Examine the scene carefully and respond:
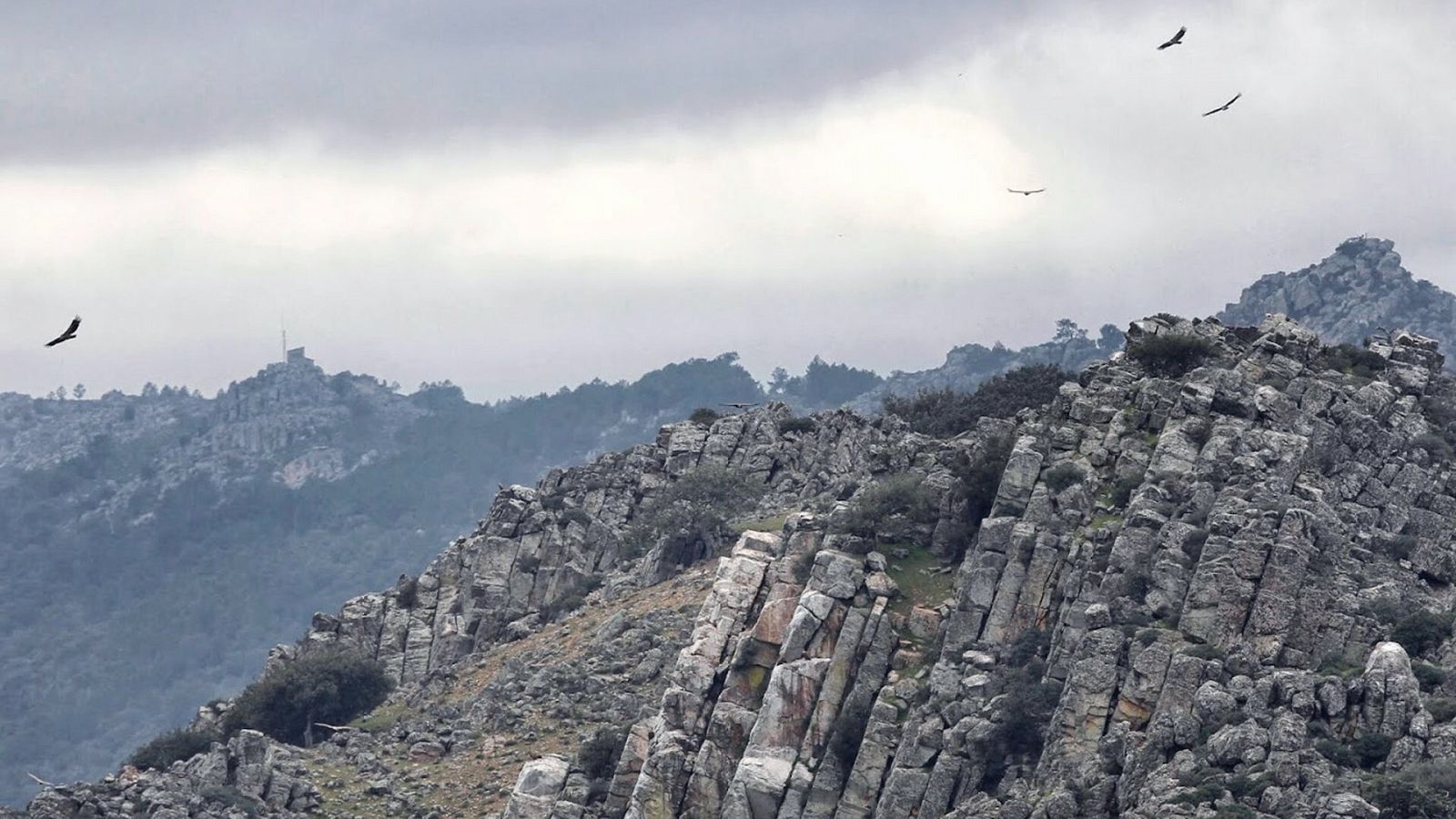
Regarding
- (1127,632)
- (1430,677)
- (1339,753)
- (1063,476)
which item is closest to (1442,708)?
(1430,677)

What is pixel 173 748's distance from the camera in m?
112

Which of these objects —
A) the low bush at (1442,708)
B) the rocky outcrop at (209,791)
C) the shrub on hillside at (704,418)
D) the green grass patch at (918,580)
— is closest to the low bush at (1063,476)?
the green grass patch at (918,580)

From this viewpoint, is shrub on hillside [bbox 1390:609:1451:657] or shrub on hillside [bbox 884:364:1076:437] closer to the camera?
shrub on hillside [bbox 1390:609:1451:657]

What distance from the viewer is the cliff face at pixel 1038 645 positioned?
225ft

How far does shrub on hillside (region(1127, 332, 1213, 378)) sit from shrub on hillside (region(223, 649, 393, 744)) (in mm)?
38078

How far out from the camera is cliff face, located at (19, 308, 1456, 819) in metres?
68.4

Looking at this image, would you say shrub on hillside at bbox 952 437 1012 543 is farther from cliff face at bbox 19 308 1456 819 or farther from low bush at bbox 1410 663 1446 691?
low bush at bbox 1410 663 1446 691

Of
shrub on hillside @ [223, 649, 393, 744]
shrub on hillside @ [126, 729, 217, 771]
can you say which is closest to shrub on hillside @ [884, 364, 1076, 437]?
shrub on hillside @ [223, 649, 393, 744]

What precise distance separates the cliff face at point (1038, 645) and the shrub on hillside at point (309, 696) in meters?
2.63

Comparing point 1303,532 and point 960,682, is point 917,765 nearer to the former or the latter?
point 960,682

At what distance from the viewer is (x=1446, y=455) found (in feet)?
294

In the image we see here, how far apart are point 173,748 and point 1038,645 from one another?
46.7 metres

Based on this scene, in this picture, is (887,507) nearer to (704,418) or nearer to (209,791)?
(209,791)

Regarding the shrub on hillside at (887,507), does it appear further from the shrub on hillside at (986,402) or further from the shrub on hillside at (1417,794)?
the shrub on hillside at (1417,794)
